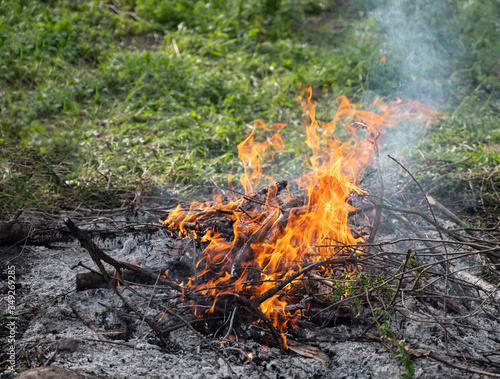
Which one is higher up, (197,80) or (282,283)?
(197,80)

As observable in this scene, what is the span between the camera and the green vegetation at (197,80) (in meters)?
5.05

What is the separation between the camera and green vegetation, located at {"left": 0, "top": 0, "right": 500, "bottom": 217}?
199 inches

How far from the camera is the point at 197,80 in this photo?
681 centimetres

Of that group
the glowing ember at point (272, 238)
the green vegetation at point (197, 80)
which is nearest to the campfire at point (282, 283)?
the glowing ember at point (272, 238)

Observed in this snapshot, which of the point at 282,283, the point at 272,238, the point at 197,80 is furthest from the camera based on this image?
the point at 197,80

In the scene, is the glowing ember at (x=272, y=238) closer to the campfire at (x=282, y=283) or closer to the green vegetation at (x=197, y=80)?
the campfire at (x=282, y=283)

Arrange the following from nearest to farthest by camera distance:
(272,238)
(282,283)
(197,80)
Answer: (282,283) → (272,238) → (197,80)

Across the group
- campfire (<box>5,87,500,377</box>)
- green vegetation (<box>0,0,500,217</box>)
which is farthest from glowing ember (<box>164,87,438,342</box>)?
green vegetation (<box>0,0,500,217</box>)

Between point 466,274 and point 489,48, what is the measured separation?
17.4 ft

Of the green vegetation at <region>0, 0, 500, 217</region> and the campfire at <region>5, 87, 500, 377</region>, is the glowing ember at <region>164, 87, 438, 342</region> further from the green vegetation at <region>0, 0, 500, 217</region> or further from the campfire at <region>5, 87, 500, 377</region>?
the green vegetation at <region>0, 0, 500, 217</region>

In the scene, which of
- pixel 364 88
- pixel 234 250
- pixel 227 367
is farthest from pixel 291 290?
pixel 364 88

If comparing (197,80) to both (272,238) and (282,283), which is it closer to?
(272,238)

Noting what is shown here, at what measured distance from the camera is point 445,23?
24.5ft

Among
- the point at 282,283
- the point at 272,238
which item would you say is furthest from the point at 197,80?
the point at 282,283
